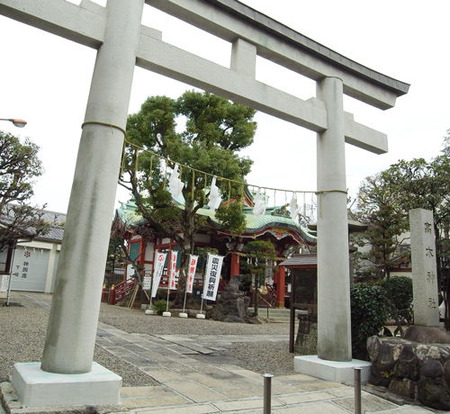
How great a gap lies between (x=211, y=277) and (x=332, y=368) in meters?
10.00

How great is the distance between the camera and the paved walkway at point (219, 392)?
4102mm

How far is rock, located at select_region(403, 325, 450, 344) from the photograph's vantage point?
5.40 metres

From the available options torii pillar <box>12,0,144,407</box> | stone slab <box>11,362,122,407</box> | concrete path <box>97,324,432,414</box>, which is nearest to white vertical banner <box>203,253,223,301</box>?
concrete path <box>97,324,432,414</box>

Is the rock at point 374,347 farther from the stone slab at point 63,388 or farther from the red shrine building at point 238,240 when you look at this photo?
the red shrine building at point 238,240

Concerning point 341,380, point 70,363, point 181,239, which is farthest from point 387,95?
point 181,239

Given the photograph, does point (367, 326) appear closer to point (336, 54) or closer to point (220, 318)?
point (336, 54)

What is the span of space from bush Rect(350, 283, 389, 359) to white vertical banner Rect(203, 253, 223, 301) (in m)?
8.99

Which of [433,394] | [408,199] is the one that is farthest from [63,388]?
[408,199]

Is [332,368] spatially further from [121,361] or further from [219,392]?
[121,361]

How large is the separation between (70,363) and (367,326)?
484 cm

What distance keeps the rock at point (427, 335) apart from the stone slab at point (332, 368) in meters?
0.83

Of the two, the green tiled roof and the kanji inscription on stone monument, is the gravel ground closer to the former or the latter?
the kanji inscription on stone monument

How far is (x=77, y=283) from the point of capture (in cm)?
399

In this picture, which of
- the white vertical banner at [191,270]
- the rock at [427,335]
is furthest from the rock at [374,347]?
the white vertical banner at [191,270]
